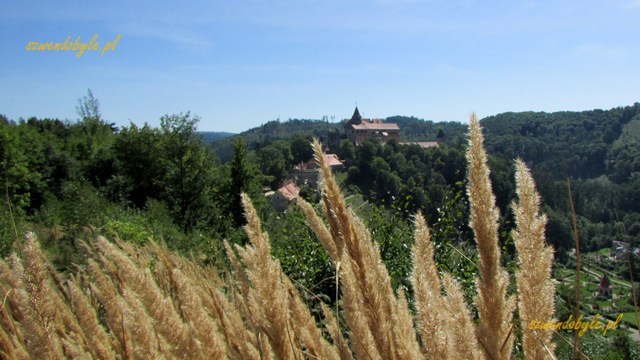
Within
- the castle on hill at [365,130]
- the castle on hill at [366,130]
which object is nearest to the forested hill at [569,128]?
the castle on hill at [366,130]

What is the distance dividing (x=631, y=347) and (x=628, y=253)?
602 centimetres

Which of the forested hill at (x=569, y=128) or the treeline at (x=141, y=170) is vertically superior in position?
the treeline at (x=141, y=170)

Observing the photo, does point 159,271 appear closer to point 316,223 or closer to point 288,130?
point 316,223

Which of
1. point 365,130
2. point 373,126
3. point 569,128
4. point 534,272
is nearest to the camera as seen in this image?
point 534,272

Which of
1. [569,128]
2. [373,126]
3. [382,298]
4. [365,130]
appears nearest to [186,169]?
[382,298]

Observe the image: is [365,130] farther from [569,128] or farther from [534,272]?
[534,272]

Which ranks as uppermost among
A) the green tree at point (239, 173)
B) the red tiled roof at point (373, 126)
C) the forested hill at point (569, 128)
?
the red tiled roof at point (373, 126)

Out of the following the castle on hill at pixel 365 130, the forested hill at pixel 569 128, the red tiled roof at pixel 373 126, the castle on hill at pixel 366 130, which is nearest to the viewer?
the forested hill at pixel 569 128

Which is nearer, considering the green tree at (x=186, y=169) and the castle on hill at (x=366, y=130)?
the green tree at (x=186, y=169)

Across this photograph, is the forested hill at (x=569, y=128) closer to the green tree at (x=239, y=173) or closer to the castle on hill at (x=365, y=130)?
the castle on hill at (x=365, y=130)

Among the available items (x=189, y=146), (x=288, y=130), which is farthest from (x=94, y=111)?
(x=288, y=130)

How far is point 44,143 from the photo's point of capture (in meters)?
29.8

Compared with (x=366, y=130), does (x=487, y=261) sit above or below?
above

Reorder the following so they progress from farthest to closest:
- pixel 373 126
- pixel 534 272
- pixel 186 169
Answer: pixel 373 126 → pixel 186 169 → pixel 534 272
